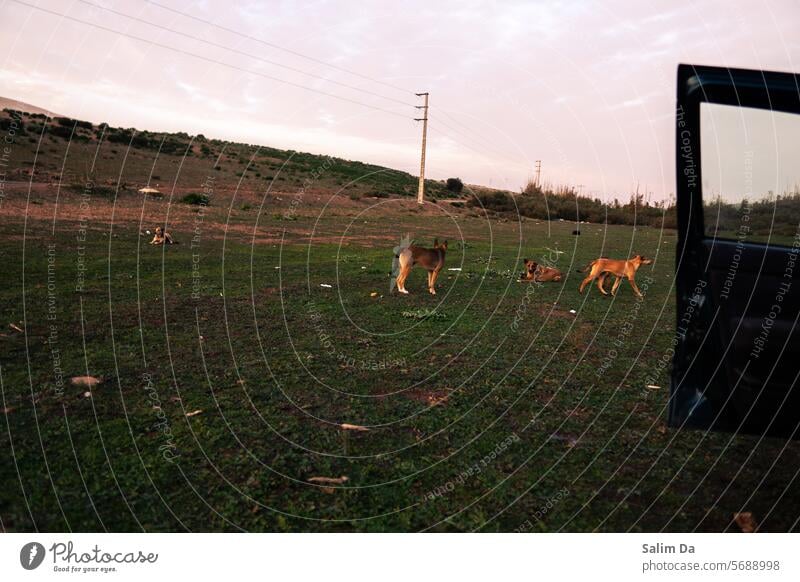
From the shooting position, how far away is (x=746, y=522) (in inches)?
125

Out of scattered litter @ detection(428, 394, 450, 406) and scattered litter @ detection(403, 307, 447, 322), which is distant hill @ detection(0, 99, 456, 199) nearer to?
scattered litter @ detection(403, 307, 447, 322)

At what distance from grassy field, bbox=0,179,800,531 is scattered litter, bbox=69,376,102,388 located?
94 mm

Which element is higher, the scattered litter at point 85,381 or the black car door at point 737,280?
the black car door at point 737,280

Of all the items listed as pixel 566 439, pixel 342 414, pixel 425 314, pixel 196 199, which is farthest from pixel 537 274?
pixel 196 199

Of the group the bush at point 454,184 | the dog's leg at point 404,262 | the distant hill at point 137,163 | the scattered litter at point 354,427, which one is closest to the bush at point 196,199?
the distant hill at point 137,163

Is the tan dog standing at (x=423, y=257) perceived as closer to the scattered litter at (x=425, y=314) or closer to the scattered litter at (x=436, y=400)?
the scattered litter at (x=425, y=314)

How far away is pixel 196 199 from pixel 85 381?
1601cm

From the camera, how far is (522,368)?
5.82 m

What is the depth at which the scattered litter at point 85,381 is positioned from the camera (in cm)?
468

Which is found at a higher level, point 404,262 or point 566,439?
point 404,262

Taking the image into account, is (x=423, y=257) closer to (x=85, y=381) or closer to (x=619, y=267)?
(x=619, y=267)

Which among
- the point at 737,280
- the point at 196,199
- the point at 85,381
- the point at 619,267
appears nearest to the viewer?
the point at 737,280

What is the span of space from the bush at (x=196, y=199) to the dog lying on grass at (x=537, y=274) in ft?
37.0

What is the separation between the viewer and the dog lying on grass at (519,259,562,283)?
36.1ft
